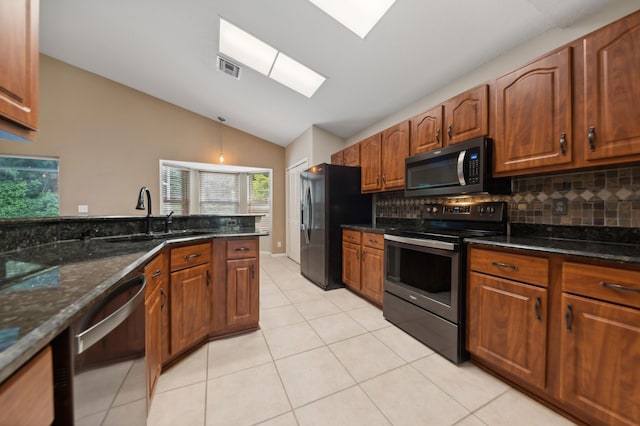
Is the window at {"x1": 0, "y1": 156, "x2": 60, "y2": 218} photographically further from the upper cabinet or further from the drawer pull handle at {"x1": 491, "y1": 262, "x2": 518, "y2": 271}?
the drawer pull handle at {"x1": 491, "y1": 262, "x2": 518, "y2": 271}

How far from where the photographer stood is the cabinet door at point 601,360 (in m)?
1.02

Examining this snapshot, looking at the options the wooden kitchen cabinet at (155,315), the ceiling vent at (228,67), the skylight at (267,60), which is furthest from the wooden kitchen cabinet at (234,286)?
the ceiling vent at (228,67)

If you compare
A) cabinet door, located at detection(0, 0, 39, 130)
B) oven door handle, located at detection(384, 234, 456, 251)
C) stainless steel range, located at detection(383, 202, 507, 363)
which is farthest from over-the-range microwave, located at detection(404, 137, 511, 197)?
cabinet door, located at detection(0, 0, 39, 130)

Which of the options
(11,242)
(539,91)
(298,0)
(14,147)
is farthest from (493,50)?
(14,147)

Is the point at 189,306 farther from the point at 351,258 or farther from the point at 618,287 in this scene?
the point at 618,287

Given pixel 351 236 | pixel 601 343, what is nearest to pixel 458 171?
pixel 601 343

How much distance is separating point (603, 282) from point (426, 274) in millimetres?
998

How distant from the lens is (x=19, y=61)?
87 cm

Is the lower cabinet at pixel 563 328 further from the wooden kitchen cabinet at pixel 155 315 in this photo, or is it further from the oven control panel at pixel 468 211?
the wooden kitchen cabinet at pixel 155 315

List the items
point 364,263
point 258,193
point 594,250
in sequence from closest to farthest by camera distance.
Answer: point 594,250
point 364,263
point 258,193

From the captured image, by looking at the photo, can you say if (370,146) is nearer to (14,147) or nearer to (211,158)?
(211,158)

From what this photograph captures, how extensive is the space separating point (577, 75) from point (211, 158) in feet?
17.4

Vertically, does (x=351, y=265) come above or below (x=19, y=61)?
below

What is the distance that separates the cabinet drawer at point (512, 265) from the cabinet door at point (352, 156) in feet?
6.71
